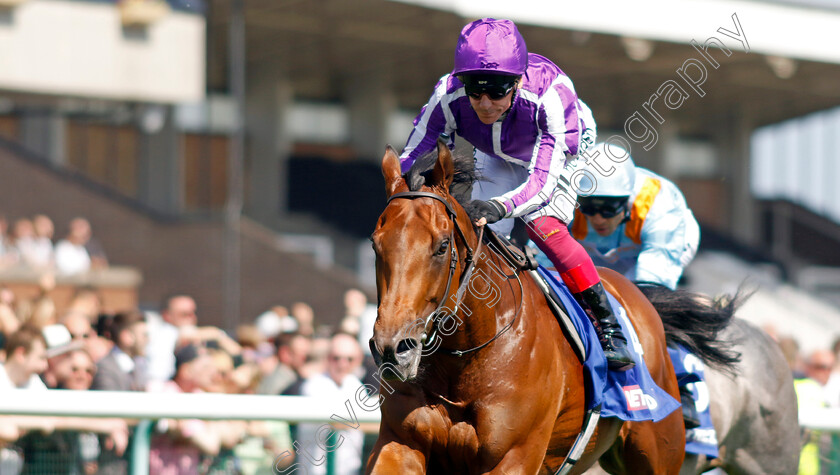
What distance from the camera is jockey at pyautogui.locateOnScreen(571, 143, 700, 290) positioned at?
4.61 m

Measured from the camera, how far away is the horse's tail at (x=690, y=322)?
14.8ft

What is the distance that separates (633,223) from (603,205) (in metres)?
0.29

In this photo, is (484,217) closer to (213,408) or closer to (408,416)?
(408,416)

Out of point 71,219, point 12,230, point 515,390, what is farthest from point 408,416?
point 71,219

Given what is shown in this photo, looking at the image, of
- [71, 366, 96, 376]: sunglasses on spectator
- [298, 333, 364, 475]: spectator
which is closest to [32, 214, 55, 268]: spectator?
[298, 333, 364, 475]: spectator

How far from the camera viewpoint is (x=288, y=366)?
6.11 m

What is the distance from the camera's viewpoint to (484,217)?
3.09 m

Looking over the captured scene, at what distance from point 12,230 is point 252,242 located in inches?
158

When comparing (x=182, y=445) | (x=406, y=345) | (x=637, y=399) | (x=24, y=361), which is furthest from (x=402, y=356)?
(x=24, y=361)

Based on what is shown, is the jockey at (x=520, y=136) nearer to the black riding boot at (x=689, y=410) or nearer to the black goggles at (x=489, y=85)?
the black goggles at (x=489, y=85)

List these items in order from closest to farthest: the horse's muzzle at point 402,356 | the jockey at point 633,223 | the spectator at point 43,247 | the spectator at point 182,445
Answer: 1. the horse's muzzle at point 402,356
2. the spectator at point 182,445
3. the jockey at point 633,223
4. the spectator at point 43,247

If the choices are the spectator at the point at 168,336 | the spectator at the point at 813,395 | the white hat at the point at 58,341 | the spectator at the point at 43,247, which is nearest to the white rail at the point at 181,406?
the white hat at the point at 58,341

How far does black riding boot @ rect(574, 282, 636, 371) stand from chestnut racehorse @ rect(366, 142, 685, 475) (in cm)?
22

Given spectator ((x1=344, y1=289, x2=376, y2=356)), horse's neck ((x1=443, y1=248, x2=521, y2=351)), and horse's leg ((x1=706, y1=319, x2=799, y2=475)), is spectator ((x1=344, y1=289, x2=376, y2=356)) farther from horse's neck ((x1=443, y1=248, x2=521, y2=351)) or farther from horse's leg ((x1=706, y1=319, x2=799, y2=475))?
horse's neck ((x1=443, y1=248, x2=521, y2=351))
